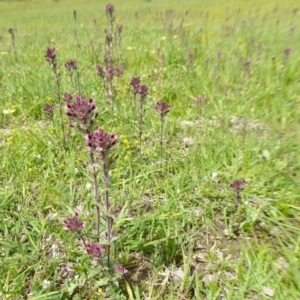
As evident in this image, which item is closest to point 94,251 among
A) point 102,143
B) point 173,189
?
point 102,143

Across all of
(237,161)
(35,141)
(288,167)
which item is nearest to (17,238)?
(35,141)

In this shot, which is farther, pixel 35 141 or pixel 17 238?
pixel 35 141

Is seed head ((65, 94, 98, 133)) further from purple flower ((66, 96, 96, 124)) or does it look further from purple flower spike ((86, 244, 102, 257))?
purple flower spike ((86, 244, 102, 257))

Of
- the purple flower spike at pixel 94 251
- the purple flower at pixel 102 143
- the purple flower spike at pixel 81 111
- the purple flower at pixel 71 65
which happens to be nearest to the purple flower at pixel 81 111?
the purple flower spike at pixel 81 111

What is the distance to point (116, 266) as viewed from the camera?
157 cm

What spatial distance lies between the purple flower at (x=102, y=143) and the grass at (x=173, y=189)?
69 centimetres

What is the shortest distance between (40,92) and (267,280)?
11.6 ft

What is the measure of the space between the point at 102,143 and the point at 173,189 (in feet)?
4.22

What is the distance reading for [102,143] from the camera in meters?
1.25

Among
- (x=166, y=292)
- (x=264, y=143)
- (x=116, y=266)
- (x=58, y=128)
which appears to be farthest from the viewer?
(x=58, y=128)

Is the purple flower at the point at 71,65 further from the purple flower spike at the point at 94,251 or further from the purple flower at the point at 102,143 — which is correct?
the purple flower spike at the point at 94,251

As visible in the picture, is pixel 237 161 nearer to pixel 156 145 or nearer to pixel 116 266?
pixel 156 145

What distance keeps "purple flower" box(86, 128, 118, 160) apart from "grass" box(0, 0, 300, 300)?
69cm

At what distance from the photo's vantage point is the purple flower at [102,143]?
49.6 inches
